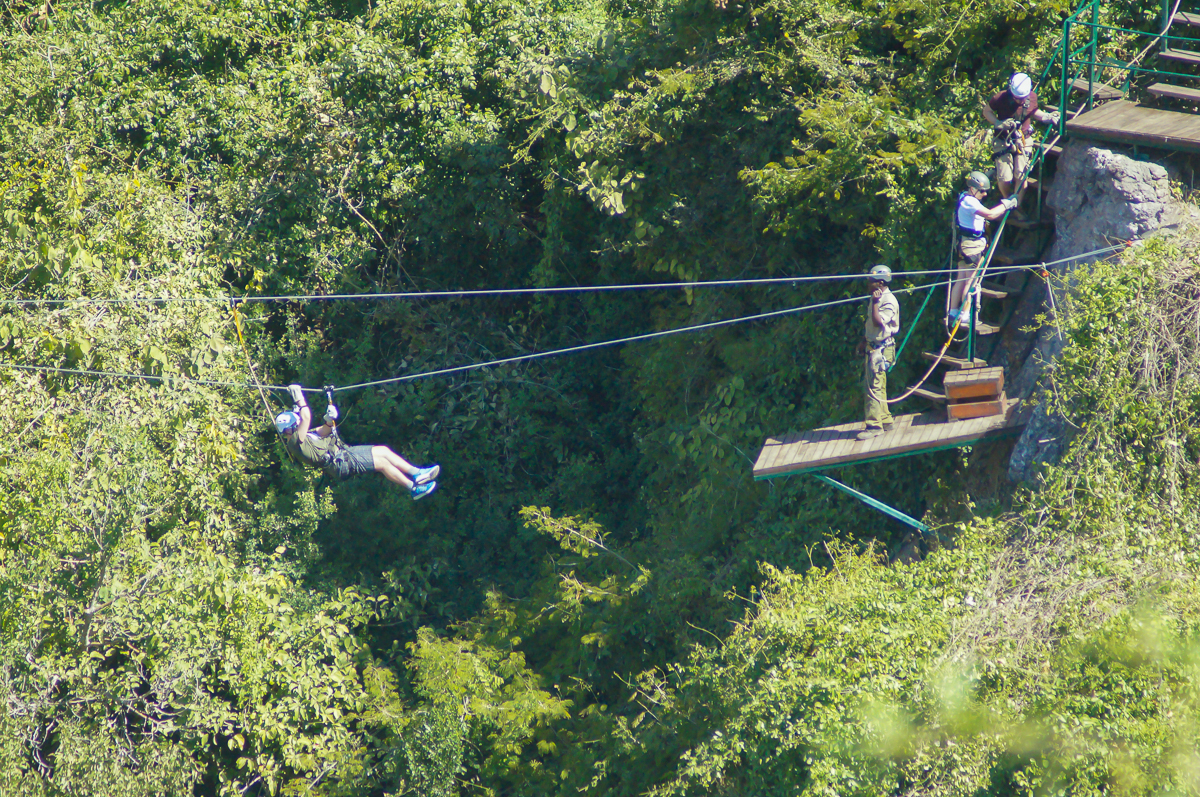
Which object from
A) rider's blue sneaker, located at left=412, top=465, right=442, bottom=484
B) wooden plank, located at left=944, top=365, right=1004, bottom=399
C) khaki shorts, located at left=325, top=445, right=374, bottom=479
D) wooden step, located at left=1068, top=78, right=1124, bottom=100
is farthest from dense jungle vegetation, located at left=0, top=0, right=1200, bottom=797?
rider's blue sneaker, located at left=412, top=465, right=442, bottom=484

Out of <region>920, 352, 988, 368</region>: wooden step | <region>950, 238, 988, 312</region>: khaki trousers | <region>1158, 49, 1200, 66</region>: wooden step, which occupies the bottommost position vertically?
<region>920, 352, 988, 368</region>: wooden step

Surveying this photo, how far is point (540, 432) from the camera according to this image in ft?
47.1

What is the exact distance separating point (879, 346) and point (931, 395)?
0.64 metres

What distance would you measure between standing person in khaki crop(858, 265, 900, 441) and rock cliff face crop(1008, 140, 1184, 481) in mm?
1040

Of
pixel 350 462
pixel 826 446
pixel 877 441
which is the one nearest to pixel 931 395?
pixel 877 441

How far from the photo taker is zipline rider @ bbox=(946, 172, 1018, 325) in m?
8.28

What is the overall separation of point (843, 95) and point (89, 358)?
8.03 m

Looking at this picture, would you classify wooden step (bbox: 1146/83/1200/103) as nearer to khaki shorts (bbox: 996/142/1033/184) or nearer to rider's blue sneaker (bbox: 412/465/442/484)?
khaki shorts (bbox: 996/142/1033/184)

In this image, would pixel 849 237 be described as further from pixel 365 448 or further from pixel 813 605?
pixel 365 448

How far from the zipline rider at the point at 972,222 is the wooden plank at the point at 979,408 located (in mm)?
692

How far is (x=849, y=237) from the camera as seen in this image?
10797mm

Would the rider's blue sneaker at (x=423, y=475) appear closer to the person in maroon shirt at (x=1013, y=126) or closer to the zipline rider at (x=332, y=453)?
the zipline rider at (x=332, y=453)

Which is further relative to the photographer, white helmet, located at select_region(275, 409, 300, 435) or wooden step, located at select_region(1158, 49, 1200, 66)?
white helmet, located at select_region(275, 409, 300, 435)

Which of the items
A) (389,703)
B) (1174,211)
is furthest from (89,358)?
(1174,211)
